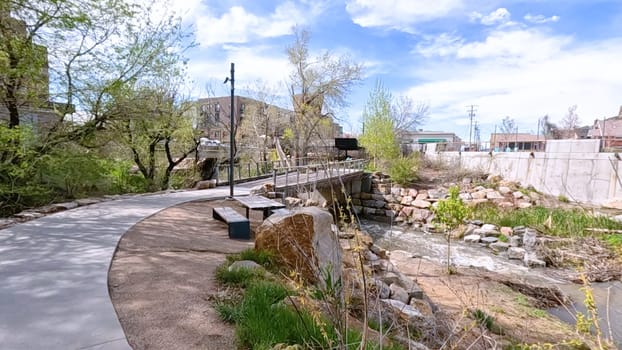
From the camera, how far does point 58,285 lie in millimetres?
3355

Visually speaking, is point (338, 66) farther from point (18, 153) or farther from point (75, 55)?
point (18, 153)

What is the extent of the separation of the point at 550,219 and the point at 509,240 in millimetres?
1911

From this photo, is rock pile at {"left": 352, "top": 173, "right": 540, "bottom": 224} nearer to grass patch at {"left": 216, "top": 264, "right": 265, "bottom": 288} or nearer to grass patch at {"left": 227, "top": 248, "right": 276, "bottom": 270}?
grass patch at {"left": 227, "top": 248, "right": 276, "bottom": 270}

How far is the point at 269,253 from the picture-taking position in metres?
4.45

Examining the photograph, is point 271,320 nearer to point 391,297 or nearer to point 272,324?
point 272,324

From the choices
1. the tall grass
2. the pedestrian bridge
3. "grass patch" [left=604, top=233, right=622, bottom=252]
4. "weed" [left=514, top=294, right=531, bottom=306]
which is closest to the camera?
the tall grass

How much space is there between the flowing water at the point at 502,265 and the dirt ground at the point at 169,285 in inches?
107

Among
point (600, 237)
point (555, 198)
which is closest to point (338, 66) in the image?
point (555, 198)

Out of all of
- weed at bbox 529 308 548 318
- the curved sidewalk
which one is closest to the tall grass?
the curved sidewalk

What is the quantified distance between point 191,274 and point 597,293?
841 cm

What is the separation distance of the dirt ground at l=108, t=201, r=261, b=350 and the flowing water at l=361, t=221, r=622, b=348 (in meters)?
2.71

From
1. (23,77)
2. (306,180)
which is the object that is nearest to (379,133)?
(306,180)

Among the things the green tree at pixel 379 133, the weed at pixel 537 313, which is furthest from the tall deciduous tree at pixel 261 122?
the weed at pixel 537 313

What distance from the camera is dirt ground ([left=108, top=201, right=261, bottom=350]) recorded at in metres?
2.57
